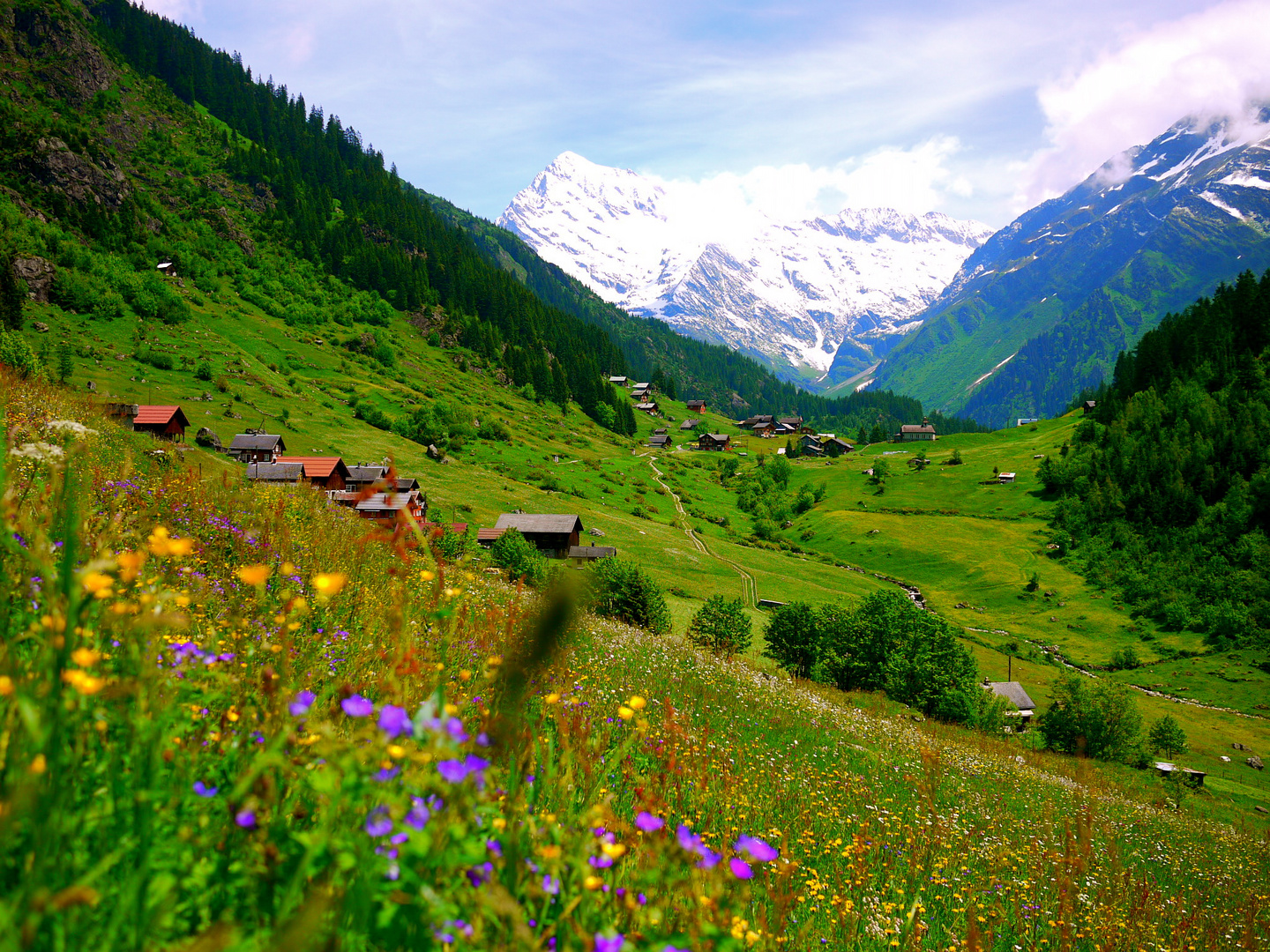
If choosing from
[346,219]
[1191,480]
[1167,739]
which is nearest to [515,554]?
[1167,739]

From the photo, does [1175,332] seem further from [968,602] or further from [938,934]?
[938,934]

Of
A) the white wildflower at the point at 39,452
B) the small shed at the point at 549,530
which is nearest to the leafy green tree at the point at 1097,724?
the small shed at the point at 549,530

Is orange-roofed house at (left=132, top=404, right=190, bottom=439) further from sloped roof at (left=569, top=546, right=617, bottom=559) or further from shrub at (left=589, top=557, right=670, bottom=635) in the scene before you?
shrub at (left=589, top=557, right=670, bottom=635)

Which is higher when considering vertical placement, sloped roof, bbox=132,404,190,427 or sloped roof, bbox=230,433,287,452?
sloped roof, bbox=132,404,190,427

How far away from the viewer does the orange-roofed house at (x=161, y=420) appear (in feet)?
178

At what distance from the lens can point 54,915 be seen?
65.1 inches

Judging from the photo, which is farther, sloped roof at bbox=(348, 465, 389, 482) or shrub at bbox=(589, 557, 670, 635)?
sloped roof at bbox=(348, 465, 389, 482)

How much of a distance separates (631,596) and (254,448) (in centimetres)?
4600

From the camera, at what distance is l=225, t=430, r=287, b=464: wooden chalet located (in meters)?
62.8

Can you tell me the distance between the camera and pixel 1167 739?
51906mm

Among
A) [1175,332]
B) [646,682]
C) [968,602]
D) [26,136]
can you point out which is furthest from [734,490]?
[26,136]

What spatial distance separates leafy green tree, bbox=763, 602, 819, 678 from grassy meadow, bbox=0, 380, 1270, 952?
37754mm

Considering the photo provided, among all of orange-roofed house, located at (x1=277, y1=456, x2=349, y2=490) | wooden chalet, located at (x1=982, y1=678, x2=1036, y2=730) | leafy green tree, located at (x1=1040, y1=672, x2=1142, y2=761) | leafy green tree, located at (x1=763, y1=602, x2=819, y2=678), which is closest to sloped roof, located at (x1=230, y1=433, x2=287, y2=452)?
orange-roofed house, located at (x1=277, y1=456, x2=349, y2=490)

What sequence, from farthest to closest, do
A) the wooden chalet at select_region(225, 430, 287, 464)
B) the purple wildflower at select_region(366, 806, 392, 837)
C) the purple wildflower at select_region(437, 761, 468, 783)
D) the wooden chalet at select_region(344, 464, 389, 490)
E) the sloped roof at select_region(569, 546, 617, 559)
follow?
the sloped roof at select_region(569, 546, 617, 559)
the wooden chalet at select_region(344, 464, 389, 490)
the wooden chalet at select_region(225, 430, 287, 464)
the purple wildflower at select_region(437, 761, 468, 783)
the purple wildflower at select_region(366, 806, 392, 837)
